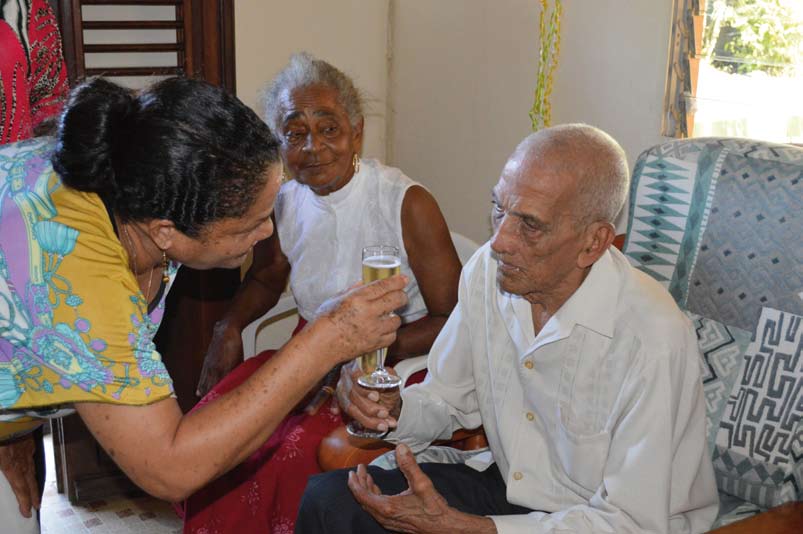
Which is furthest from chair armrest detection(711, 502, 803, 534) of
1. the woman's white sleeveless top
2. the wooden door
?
the wooden door

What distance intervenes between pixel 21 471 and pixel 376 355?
771 mm

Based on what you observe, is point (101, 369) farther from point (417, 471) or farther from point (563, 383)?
point (563, 383)

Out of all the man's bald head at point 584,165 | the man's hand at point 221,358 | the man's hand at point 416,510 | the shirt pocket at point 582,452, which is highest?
the man's bald head at point 584,165

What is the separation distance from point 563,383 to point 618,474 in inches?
8.5

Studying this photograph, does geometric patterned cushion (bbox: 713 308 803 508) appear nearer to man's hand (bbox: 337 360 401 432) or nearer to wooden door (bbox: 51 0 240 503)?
man's hand (bbox: 337 360 401 432)

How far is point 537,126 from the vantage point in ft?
9.53

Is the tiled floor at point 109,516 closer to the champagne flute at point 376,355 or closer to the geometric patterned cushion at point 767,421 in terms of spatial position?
the champagne flute at point 376,355

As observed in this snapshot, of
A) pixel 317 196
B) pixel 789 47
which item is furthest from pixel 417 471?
pixel 789 47

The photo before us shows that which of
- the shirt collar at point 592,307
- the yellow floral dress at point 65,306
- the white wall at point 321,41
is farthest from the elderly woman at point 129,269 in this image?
the white wall at point 321,41

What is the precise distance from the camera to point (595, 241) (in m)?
1.76

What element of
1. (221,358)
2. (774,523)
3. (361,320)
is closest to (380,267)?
(361,320)

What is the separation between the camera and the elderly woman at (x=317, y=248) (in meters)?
2.37

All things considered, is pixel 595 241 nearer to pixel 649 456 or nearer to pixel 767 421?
pixel 649 456

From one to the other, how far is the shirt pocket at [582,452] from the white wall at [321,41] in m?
1.97
